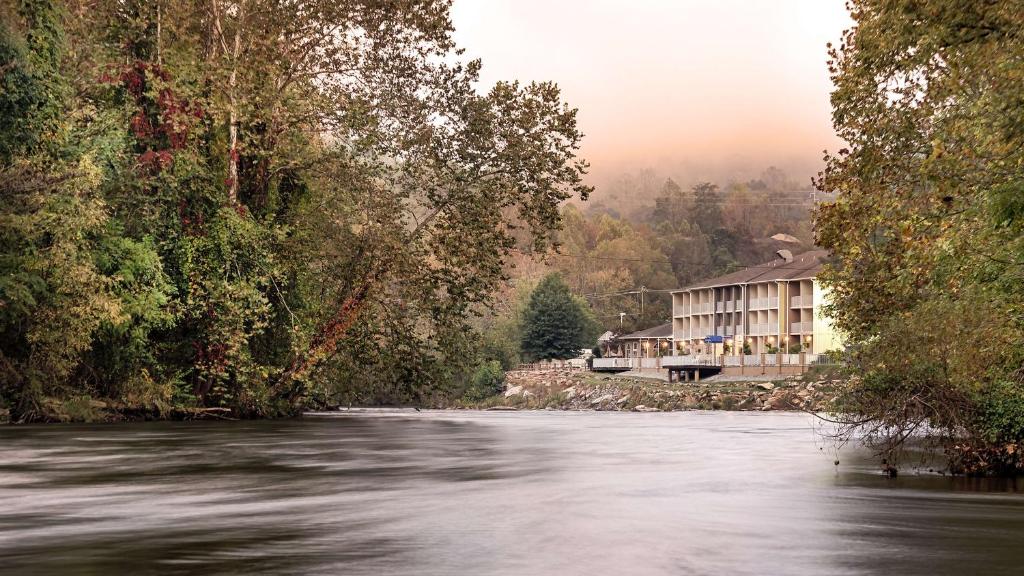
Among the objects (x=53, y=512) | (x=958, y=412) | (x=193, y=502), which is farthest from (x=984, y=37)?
(x=53, y=512)

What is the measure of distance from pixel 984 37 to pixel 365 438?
21.9m

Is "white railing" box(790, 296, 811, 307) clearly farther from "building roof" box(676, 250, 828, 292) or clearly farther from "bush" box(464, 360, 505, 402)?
"bush" box(464, 360, 505, 402)

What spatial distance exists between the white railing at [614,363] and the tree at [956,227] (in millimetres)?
106934

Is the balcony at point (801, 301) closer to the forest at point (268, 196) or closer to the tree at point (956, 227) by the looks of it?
the forest at point (268, 196)

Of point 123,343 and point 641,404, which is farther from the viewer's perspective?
point 641,404

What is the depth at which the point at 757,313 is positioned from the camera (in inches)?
5246

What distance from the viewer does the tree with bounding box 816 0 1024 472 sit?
58.4 ft

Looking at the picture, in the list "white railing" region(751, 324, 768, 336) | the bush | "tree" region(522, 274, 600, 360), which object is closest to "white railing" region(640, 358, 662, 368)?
"white railing" region(751, 324, 768, 336)

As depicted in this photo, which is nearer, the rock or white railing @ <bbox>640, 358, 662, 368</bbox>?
the rock

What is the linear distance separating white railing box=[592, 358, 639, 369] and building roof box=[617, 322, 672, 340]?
68.8 feet

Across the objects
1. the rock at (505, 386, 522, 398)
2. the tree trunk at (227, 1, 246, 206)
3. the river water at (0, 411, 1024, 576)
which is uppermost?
the tree trunk at (227, 1, 246, 206)

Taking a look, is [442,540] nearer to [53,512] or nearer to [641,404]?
[53,512]

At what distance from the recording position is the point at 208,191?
42156 mm

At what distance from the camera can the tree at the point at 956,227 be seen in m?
17.8
